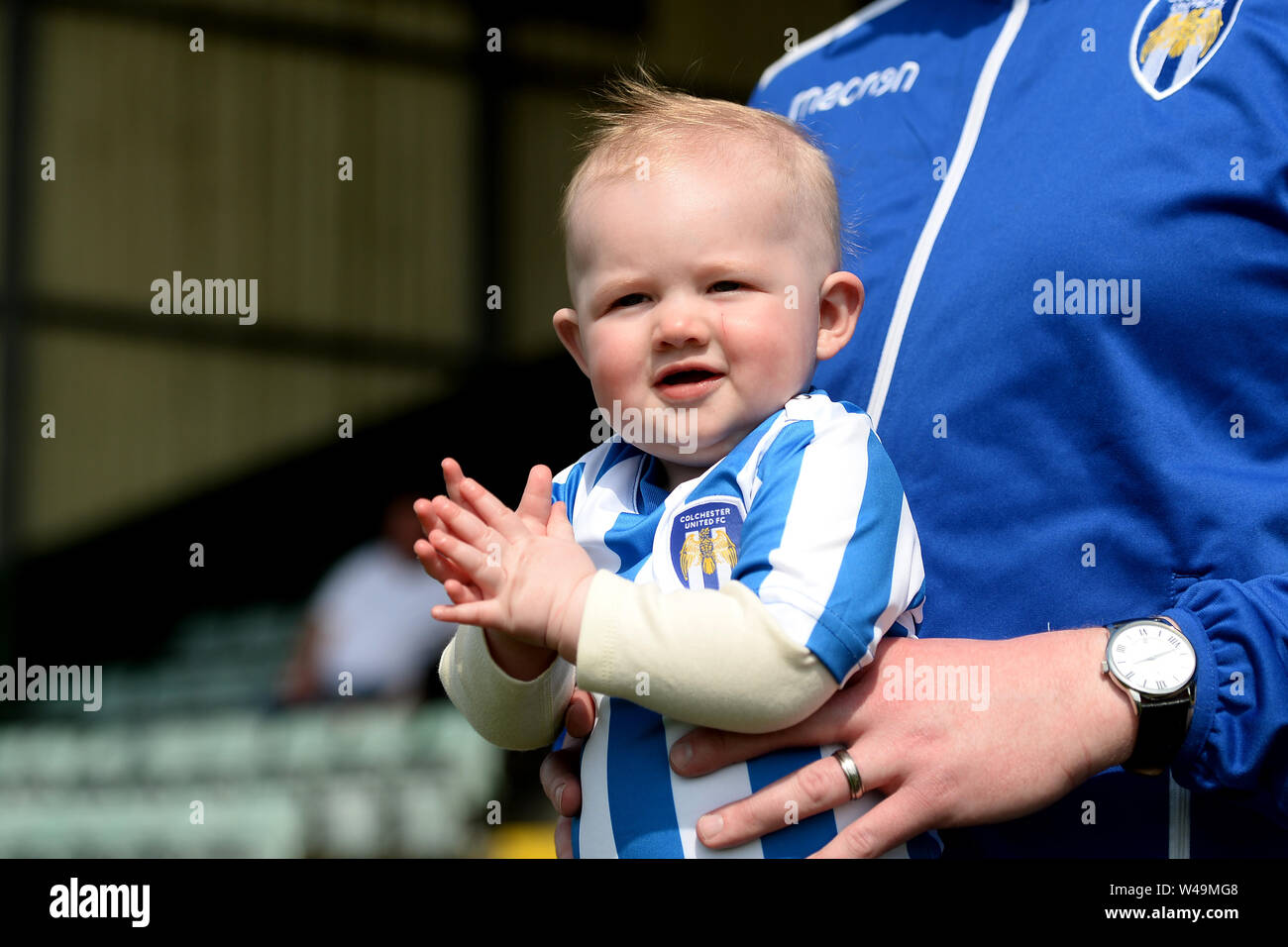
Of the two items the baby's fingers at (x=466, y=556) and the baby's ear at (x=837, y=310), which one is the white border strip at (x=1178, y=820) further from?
the baby's fingers at (x=466, y=556)

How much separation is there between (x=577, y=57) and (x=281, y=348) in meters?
2.65

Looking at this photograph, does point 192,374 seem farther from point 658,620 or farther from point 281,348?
point 658,620

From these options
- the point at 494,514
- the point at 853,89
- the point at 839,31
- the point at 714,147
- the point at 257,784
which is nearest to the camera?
the point at 494,514

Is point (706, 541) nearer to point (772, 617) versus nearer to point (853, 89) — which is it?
point (772, 617)

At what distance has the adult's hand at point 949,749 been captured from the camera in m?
1.13

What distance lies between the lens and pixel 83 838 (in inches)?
198

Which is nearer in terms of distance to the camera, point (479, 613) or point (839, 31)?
point (479, 613)

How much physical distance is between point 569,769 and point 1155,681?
0.55 meters

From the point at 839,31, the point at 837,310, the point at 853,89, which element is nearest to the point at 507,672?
the point at 837,310

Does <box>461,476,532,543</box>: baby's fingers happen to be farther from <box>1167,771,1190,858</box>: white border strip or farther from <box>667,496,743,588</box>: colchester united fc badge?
<box>1167,771,1190,858</box>: white border strip

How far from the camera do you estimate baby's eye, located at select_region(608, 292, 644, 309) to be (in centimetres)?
129

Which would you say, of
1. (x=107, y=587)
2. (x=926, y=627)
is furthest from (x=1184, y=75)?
(x=107, y=587)

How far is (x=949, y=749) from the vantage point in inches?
45.1

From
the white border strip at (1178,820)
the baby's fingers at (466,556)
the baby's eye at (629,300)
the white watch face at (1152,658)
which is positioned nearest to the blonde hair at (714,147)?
the baby's eye at (629,300)
